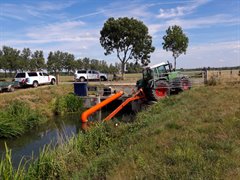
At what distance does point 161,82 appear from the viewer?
21.9m

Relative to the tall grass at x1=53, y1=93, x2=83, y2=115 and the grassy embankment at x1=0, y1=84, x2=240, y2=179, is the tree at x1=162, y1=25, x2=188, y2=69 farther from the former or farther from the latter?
the grassy embankment at x1=0, y1=84, x2=240, y2=179

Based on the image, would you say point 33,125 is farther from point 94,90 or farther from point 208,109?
point 208,109

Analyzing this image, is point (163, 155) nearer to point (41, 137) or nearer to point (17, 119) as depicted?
point (41, 137)

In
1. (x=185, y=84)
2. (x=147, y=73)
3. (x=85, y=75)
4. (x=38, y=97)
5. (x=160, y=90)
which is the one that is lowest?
(x=38, y=97)

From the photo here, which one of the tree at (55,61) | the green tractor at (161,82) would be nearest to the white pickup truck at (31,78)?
the green tractor at (161,82)

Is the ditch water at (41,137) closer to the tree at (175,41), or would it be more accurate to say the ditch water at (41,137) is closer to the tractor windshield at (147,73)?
the tractor windshield at (147,73)

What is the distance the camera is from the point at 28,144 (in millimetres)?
17531

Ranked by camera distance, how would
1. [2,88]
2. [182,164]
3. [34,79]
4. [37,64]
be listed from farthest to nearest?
[37,64] → [34,79] → [2,88] → [182,164]

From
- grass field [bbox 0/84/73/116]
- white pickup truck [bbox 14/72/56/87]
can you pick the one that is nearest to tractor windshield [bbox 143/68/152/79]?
grass field [bbox 0/84/73/116]

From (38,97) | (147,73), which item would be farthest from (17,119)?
(147,73)

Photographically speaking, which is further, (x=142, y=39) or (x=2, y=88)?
(x=142, y=39)

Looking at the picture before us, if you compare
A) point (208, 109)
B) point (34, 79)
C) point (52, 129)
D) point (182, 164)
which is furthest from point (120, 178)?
point (34, 79)

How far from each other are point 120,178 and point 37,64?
61.9m

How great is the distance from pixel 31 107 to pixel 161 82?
10.6 metres
